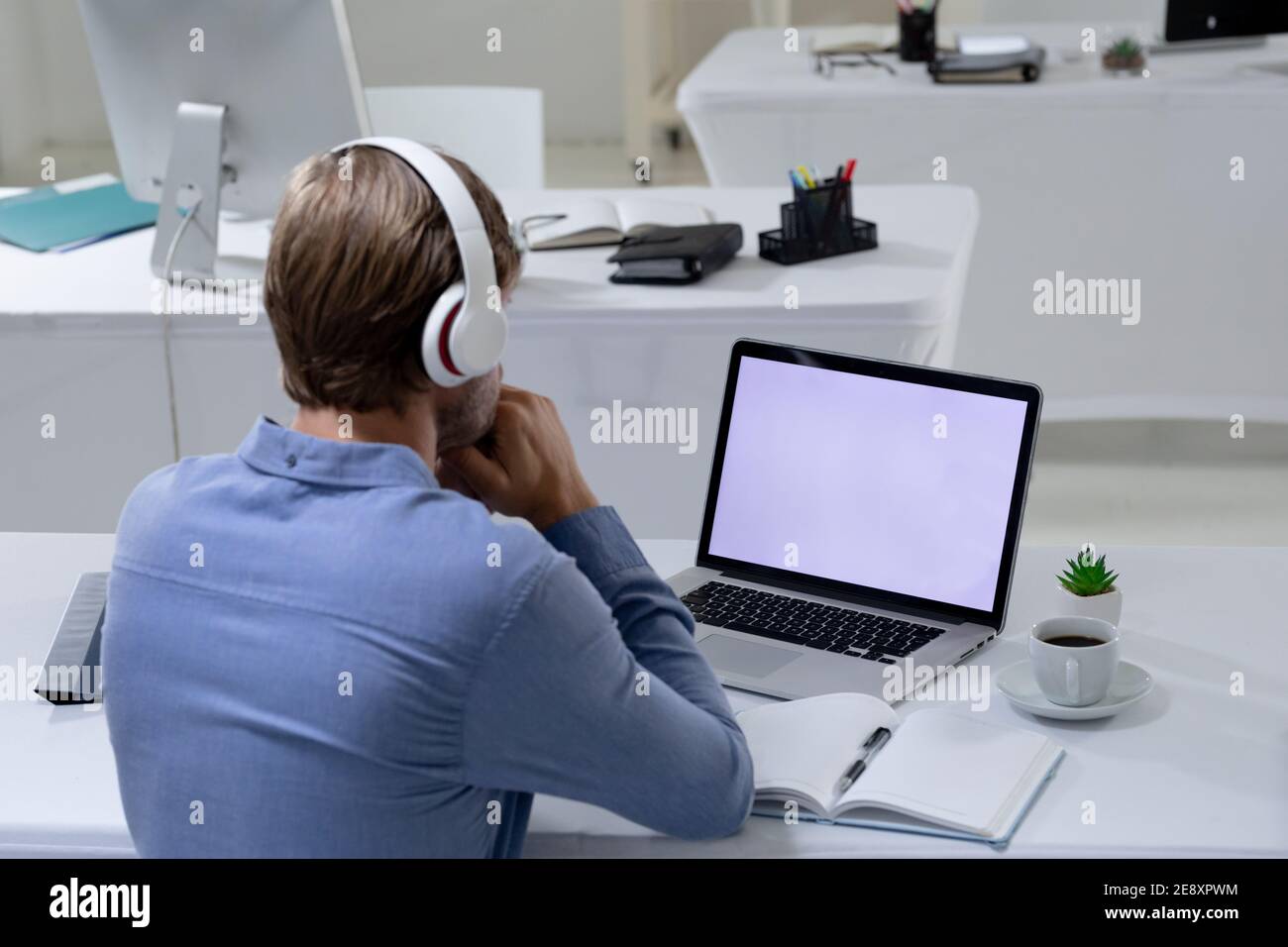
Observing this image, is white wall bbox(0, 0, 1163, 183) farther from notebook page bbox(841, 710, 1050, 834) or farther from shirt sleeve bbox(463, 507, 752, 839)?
shirt sleeve bbox(463, 507, 752, 839)

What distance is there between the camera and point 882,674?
123cm

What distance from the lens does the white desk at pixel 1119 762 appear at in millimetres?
1016

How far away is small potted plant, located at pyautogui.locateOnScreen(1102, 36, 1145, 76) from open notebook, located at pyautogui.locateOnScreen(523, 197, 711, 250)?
47.4 inches

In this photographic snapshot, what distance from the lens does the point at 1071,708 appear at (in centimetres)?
115

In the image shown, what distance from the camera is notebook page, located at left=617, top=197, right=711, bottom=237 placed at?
2.37m

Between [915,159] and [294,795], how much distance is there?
2532 mm


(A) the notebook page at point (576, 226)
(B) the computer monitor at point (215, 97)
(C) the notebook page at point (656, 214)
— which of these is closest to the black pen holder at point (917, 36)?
(C) the notebook page at point (656, 214)

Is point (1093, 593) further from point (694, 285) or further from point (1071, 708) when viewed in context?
point (694, 285)

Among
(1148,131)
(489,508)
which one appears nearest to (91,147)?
(1148,131)

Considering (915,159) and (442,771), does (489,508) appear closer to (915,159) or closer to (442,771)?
(442,771)

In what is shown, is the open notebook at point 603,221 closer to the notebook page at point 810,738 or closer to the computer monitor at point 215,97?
the computer monitor at point 215,97

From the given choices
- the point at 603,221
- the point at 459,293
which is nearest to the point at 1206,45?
the point at 603,221

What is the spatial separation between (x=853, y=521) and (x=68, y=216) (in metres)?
1.73
